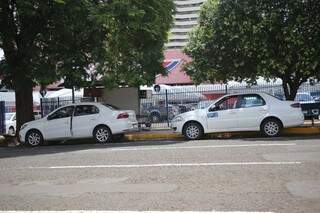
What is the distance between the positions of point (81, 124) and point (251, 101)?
6.25 metres

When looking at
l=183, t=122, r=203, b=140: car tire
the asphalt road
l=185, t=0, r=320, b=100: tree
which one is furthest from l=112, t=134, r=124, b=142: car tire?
the asphalt road

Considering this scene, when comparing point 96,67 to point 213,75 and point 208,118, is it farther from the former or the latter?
point 208,118

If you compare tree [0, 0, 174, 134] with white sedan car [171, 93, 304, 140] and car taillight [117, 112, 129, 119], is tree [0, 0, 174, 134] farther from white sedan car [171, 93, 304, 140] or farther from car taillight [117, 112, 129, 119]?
white sedan car [171, 93, 304, 140]

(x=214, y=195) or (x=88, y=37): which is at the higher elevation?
(x=88, y=37)

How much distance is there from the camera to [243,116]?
19125mm

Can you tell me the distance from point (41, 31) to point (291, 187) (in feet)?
50.0

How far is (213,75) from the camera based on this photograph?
23.6m

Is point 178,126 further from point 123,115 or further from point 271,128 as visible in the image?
point 271,128

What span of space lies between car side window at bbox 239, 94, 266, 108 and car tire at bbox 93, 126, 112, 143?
4895 mm

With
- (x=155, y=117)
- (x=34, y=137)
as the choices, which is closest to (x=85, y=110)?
(x=34, y=137)

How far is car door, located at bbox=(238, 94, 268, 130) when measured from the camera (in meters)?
19.0

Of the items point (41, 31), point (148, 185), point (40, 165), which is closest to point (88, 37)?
point (41, 31)

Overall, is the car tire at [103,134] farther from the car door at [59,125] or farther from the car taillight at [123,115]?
the car door at [59,125]

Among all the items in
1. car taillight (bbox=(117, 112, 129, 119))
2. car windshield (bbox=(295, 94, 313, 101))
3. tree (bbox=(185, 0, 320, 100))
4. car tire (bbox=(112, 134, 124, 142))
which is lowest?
car tire (bbox=(112, 134, 124, 142))
